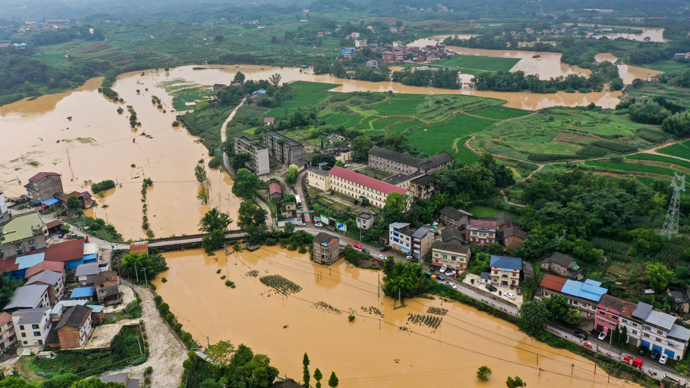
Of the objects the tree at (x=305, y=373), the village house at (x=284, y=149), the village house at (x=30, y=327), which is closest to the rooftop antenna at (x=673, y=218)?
the tree at (x=305, y=373)

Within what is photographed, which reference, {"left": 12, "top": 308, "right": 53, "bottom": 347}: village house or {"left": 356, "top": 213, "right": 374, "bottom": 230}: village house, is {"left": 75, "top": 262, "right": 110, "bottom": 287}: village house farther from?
{"left": 356, "top": 213, "right": 374, "bottom": 230}: village house

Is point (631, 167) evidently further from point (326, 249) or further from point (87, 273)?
point (87, 273)

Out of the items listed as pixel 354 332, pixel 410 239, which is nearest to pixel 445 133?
pixel 410 239

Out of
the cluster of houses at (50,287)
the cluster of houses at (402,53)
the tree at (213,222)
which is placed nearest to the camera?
the cluster of houses at (50,287)

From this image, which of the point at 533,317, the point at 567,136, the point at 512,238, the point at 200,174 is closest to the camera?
the point at 533,317

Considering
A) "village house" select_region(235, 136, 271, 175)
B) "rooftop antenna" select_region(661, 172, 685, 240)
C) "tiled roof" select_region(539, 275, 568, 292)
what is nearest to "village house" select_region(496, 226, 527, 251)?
"tiled roof" select_region(539, 275, 568, 292)

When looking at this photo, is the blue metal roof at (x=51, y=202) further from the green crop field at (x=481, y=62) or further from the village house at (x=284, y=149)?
the green crop field at (x=481, y=62)

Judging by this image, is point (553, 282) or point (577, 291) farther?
point (553, 282)
